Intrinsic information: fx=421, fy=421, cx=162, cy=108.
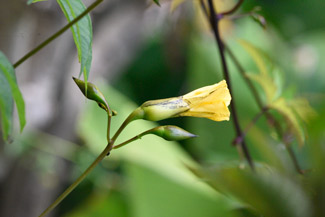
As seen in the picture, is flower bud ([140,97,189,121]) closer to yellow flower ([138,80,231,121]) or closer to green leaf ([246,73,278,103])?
yellow flower ([138,80,231,121])

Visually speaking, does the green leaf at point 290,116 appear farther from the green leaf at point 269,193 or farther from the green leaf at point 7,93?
the green leaf at point 7,93

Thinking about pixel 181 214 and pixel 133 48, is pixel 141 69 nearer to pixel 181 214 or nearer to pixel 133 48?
pixel 133 48

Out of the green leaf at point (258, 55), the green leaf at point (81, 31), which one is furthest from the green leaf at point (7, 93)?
the green leaf at point (258, 55)

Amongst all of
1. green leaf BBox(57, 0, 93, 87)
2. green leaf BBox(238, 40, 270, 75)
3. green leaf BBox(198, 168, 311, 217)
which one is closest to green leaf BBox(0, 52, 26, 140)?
green leaf BBox(57, 0, 93, 87)

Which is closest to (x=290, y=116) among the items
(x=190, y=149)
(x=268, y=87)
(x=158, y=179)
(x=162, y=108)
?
(x=268, y=87)

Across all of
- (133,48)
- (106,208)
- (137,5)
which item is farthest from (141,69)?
(106,208)
